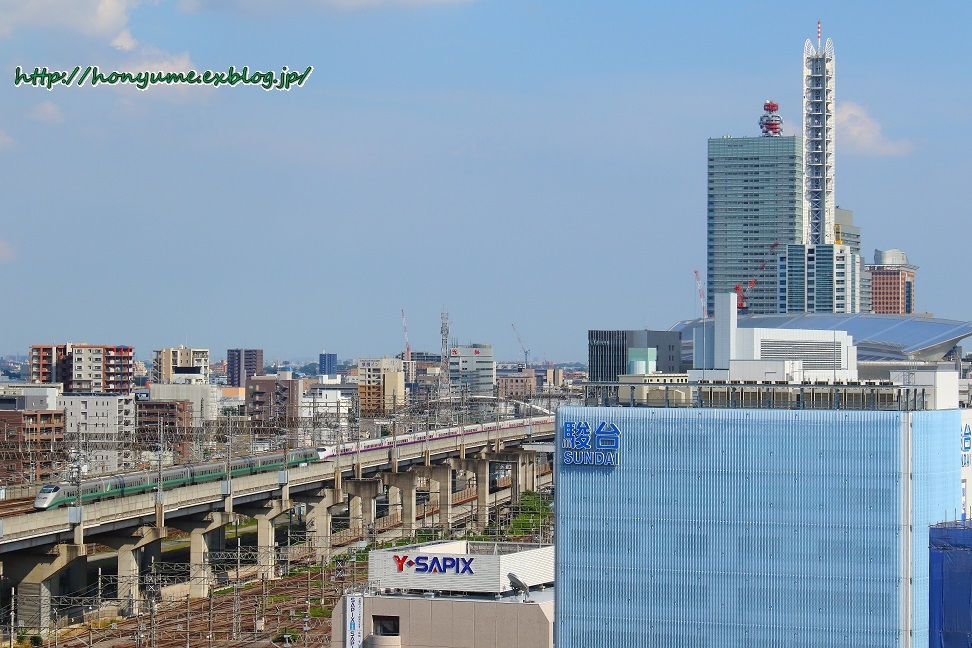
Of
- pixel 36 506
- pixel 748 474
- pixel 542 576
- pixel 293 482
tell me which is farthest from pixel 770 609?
pixel 293 482

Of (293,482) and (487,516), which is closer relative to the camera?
(293,482)

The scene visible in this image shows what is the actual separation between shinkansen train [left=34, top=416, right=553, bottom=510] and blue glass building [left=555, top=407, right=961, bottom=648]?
4125 centimetres

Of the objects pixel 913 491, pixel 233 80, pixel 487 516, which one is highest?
pixel 233 80

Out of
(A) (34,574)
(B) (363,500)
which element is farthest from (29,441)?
(A) (34,574)

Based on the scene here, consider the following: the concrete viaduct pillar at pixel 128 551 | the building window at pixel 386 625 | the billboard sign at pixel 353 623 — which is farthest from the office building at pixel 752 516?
the concrete viaduct pillar at pixel 128 551

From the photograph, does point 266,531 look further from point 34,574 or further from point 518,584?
→ point 518,584

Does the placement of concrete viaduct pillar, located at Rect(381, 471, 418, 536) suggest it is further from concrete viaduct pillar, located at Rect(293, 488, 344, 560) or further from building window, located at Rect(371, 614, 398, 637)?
building window, located at Rect(371, 614, 398, 637)

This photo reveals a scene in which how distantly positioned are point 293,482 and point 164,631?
31.9m

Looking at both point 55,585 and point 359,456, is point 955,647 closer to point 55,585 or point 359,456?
point 55,585

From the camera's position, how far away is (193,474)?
101 meters

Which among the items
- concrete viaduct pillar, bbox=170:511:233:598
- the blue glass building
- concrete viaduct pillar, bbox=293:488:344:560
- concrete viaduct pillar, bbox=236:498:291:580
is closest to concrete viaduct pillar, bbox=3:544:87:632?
concrete viaduct pillar, bbox=170:511:233:598

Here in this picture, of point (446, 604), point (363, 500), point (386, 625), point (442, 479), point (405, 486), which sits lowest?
point (363, 500)

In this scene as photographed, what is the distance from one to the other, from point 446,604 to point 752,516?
488 inches

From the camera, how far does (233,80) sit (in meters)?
75.2
